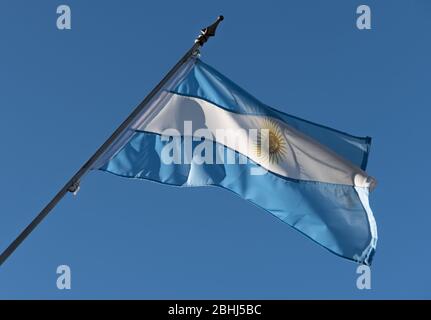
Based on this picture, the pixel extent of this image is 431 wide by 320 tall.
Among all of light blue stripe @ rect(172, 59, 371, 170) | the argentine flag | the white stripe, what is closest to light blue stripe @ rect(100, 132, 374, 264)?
the argentine flag

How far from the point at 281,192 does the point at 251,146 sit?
3.52ft

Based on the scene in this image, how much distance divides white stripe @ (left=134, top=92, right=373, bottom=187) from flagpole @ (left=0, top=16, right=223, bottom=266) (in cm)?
54

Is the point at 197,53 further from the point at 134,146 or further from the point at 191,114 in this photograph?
the point at 134,146

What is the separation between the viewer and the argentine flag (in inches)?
528

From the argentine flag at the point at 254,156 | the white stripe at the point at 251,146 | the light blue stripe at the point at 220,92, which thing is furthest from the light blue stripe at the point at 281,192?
the light blue stripe at the point at 220,92

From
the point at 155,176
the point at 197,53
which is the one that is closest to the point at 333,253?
the point at 155,176

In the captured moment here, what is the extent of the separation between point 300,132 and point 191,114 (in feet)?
7.93

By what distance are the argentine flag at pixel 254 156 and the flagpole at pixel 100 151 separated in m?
0.35

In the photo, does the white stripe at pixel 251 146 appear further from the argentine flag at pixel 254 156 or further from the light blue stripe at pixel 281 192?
the light blue stripe at pixel 281 192

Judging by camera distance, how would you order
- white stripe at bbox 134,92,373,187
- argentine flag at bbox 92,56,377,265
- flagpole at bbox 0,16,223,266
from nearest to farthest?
flagpole at bbox 0,16,223,266 < argentine flag at bbox 92,56,377,265 < white stripe at bbox 134,92,373,187

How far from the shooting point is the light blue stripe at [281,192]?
13156mm

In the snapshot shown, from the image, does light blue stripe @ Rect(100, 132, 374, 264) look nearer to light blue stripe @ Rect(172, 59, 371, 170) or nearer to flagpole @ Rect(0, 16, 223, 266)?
flagpole @ Rect(0, 16, 223, 266)

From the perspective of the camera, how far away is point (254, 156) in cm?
1425
